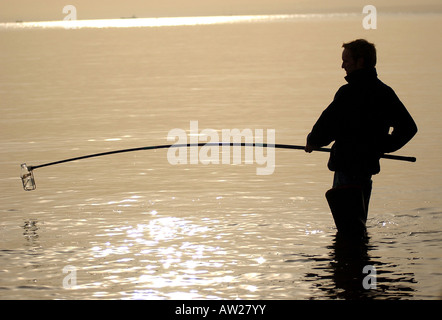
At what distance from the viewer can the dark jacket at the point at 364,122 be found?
298 inches

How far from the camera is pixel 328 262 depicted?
8.25 m

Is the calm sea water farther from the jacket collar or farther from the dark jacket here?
the jacket collar

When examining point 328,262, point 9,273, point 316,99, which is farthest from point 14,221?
point 316,99

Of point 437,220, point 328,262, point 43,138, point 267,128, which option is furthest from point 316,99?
point 328,262

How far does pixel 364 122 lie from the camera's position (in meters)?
7.63

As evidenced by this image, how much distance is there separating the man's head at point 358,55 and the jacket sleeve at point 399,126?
1.06 ft

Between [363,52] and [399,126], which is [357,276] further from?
[363,52]

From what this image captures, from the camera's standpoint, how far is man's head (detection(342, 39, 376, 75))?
25.0 ft

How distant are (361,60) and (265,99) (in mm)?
18431

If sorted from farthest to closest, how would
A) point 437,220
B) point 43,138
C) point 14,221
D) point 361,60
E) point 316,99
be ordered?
point 316,99, point 43,138, point 14,221, point 437,220, point 361,60

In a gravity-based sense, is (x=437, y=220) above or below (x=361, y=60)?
below

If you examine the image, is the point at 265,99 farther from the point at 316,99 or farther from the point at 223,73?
the point at 223,73

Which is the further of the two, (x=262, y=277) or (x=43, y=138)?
(x=43, y=138)

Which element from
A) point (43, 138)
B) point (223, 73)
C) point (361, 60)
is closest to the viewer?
point (361, 60)
